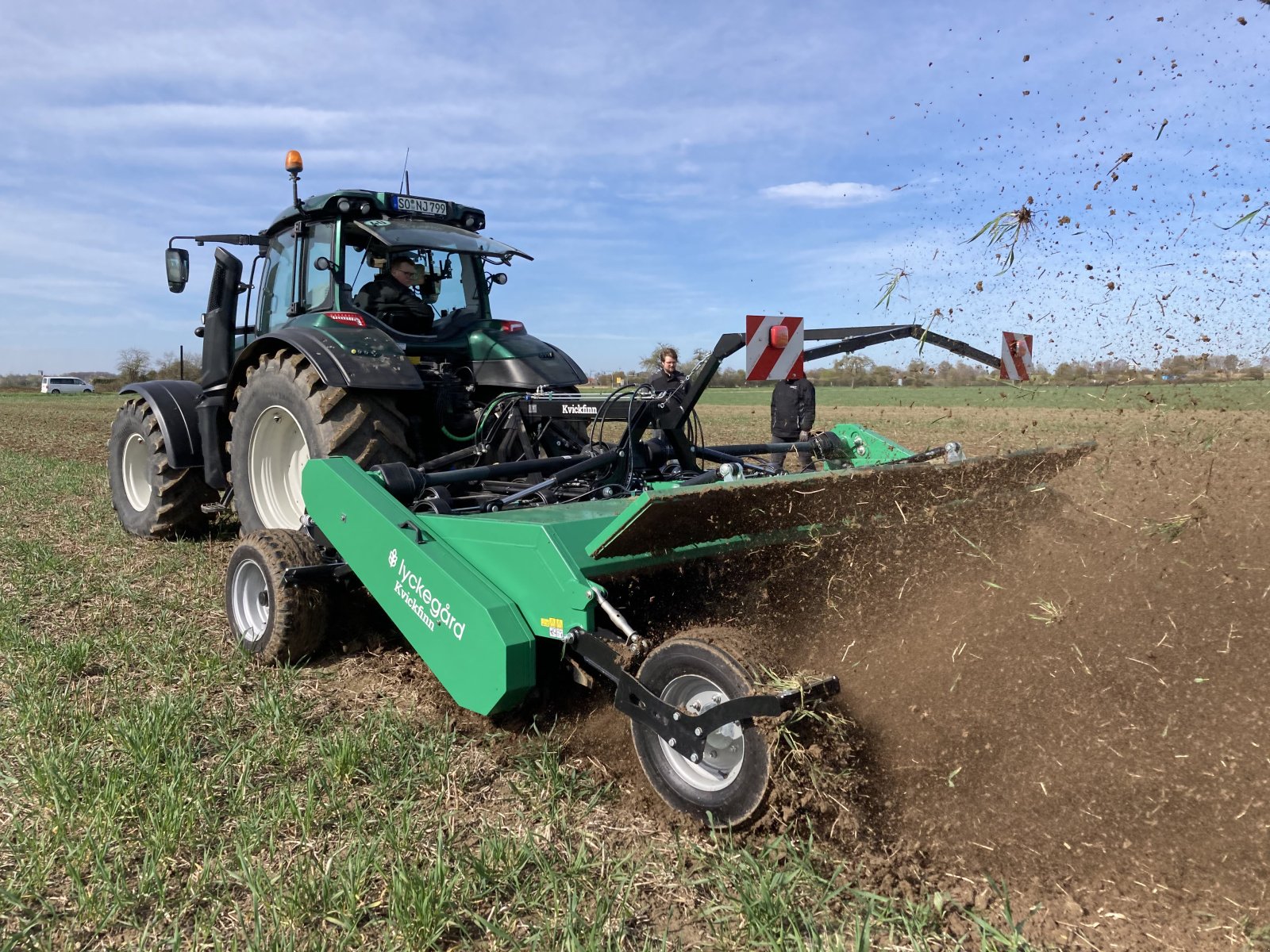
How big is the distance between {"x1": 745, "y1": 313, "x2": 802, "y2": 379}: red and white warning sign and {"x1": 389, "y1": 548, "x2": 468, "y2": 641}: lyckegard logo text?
1513 mm

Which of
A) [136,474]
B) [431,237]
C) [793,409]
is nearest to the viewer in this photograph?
[431,237]

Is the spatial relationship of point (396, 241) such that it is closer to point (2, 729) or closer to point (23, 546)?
point (2, 729)

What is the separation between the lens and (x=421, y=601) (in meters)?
3.17

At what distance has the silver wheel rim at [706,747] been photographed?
2.55 metres

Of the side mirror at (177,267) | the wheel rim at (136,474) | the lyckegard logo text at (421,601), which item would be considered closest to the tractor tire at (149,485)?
the wheel rim at (136,474)

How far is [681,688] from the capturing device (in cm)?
261

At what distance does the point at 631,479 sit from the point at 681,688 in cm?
166

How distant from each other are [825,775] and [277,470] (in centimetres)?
379

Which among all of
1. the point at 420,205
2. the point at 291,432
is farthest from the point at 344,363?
the point at 420,205

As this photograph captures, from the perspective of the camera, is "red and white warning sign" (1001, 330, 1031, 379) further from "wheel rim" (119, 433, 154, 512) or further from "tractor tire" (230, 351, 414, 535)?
"wheel rim" (119, 433, 154, 512)

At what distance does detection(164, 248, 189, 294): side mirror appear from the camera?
586cm

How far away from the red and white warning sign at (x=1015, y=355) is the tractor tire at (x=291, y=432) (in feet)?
9.41

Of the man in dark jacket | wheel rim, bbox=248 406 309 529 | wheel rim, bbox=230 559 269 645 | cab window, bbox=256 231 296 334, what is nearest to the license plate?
cab window, bbox=256 231 296 334

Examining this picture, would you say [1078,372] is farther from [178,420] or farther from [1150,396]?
[178,420]
